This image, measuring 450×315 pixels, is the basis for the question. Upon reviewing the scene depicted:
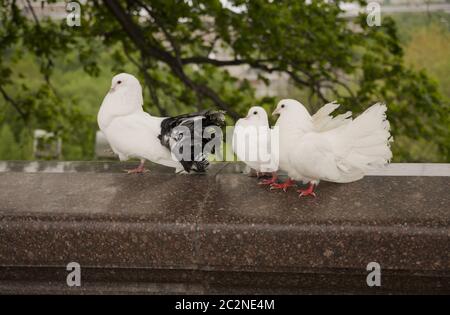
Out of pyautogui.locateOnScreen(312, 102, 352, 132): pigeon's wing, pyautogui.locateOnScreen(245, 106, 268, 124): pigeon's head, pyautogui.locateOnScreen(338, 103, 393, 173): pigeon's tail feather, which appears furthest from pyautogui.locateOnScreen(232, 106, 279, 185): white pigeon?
pyautogui.locateOnScreen(338, 103, 393, 173): pigeon's tail feather

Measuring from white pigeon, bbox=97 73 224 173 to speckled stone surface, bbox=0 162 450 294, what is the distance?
0.49 meters

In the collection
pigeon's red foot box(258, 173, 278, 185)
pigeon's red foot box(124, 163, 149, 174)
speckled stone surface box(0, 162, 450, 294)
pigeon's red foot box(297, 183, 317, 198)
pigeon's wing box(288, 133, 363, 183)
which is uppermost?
pigeon's wing box(288, 133, 363, 183)

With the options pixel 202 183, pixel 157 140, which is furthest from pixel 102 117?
pixel 202 183

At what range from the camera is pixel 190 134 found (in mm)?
2812

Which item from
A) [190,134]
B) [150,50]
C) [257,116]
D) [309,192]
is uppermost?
[150,50]

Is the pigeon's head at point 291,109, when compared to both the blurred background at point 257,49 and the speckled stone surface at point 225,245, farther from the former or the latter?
the blurred background at point 257,49

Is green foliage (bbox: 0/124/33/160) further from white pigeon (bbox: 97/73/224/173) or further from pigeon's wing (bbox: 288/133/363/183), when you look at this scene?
pigeon's wing (bbox: 288/133/363/183)

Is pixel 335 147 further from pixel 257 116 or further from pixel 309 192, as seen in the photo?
pixel 257 116

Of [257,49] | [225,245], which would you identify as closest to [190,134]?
[225,245]

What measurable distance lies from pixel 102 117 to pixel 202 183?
28.2 inches

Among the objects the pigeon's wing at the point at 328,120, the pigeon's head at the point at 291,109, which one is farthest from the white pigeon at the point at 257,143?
the pigeon's wing at the point at 328,120

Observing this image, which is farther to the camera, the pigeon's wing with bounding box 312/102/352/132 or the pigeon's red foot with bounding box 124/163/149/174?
the pigeon's red foot with bounding box 124/163/149/174

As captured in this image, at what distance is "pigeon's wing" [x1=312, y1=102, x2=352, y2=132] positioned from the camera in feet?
8.87

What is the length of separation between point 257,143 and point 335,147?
438mm
